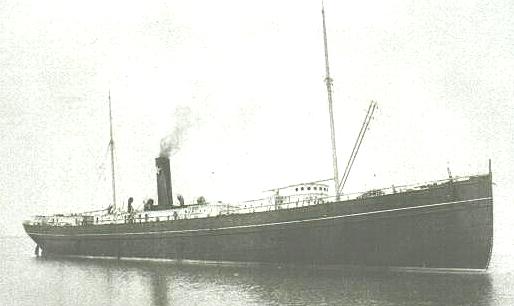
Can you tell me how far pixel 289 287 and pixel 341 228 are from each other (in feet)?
13.6

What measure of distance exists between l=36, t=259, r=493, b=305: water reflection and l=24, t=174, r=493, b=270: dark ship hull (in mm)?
734

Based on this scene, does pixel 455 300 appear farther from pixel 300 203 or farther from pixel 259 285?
pixel 300 203

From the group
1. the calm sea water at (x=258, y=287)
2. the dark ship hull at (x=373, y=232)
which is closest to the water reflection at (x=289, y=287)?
the calm sea water at (x=258, y=287)

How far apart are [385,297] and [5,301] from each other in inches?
572

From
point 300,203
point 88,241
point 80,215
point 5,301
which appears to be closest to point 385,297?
point 300,203

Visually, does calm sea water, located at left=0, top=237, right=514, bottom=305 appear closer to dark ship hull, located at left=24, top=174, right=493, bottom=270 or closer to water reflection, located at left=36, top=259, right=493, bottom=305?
water reflection, located at left=36, top=259, right=493, bottom=305

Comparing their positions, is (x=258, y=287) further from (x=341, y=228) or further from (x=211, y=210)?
(x=211, y=210)

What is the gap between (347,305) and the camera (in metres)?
15.0

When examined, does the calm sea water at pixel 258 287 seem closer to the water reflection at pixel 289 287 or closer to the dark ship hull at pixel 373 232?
the water reflection at pixel 289 287

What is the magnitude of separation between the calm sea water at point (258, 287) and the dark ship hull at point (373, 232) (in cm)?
73

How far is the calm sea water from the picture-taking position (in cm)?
1592

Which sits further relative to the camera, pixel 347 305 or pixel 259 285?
A: pixel 259 285

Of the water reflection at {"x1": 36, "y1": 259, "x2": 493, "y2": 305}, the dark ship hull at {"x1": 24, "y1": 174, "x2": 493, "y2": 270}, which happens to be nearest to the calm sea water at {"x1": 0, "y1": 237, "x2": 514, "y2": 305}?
the water reflection at {"x1": 36, "y1": 259, "x2": 493, "y2": 305}

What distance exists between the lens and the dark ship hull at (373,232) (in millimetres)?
19625
